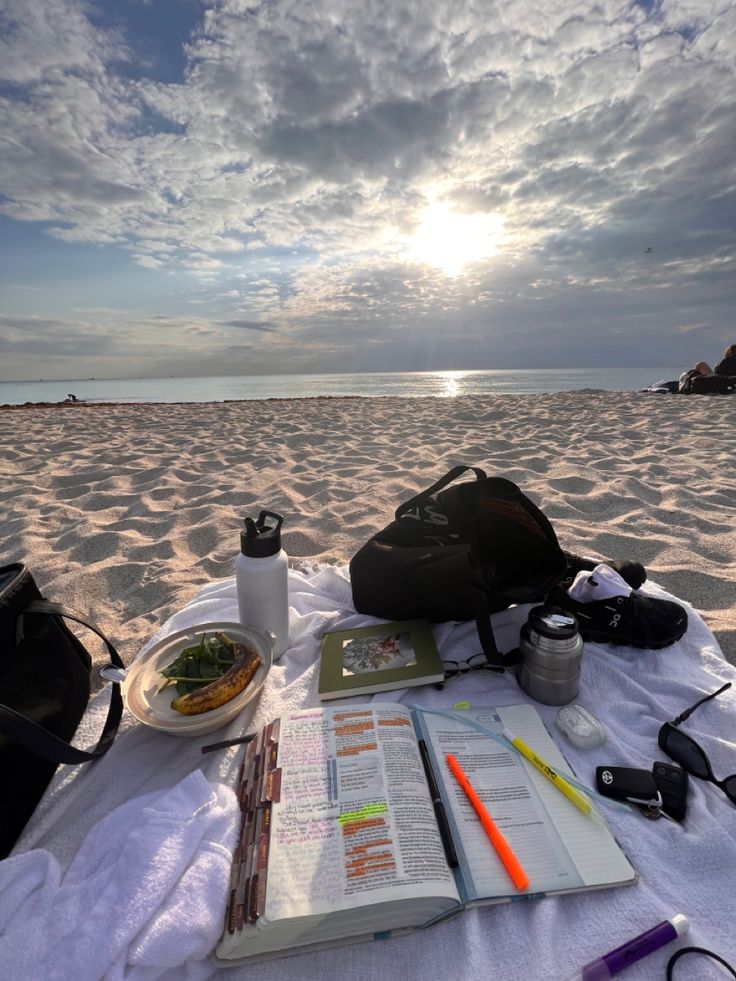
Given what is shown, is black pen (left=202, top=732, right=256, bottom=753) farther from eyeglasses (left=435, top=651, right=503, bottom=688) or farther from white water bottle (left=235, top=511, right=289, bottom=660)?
eyeglasses (left=435, top=651, right=503, bottom=688)

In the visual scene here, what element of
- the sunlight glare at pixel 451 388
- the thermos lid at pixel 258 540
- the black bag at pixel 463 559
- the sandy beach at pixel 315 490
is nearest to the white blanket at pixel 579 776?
the black bag at pixel 463 559

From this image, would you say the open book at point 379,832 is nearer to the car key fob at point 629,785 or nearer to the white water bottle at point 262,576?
the car key fob at point 629,785

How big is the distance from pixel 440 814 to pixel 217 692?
22.4 inches

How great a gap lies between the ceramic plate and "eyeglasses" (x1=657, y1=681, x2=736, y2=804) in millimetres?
1041

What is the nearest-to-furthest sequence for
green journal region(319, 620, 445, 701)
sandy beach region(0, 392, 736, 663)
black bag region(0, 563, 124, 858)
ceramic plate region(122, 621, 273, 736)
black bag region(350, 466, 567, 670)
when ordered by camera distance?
black bag region(0, 563, 124, 858) → ceramic plate region(122, 621, 273, 736) → green journal region(319, 620, 445, 701) → black bag region(350, 466, 567, 670) → sandy beach region(0, 392, 736, 663)

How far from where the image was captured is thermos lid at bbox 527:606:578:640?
3.92ft

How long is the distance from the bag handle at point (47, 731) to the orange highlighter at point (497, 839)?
0.83m

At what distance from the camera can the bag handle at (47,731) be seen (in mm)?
884

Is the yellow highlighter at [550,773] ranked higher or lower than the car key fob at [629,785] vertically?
higher

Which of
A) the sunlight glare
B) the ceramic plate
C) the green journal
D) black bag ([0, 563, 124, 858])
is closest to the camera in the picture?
black bag ([0, 563, 124, 858])

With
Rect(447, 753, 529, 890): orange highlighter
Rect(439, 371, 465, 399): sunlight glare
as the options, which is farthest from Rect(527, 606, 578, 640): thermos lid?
Rect(439, 371, 465, 399): sunlight glare

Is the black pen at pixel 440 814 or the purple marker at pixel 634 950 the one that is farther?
the black pen at pixel 440 814

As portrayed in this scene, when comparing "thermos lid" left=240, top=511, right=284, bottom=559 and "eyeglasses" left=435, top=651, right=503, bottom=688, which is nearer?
"thermos lid" left=240, top=511, right=284, bottom=559

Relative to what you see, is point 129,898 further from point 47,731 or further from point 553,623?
point 553,623
